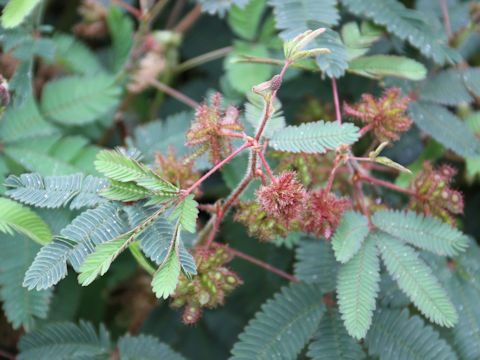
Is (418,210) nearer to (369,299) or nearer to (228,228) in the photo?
(369,299)

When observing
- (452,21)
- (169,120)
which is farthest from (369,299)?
(452,21)

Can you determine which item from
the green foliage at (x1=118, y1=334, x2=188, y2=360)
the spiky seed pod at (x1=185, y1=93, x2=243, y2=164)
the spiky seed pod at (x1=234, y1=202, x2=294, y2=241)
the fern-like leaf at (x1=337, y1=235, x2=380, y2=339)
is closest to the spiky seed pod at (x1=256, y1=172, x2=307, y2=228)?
the spiky seed pod at (x1=234, y1=202, x2=294, y2=241)

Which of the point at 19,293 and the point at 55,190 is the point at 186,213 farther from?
the point at 19,293

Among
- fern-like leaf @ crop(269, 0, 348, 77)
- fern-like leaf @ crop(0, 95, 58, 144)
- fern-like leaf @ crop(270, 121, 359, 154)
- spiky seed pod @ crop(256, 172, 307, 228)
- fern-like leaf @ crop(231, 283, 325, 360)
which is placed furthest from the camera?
fern-like leaf @ crop(0, 95, 58, 144)

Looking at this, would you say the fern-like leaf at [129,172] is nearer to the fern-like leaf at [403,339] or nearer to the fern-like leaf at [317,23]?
the fern-like leaf at [317,23]

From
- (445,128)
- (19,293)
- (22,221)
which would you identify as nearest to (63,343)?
(19,293)

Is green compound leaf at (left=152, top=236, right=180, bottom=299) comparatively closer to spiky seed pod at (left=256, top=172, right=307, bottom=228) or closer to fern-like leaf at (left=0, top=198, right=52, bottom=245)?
spiky seed pod at (left=256, top=172, right=307, bottom=228)
